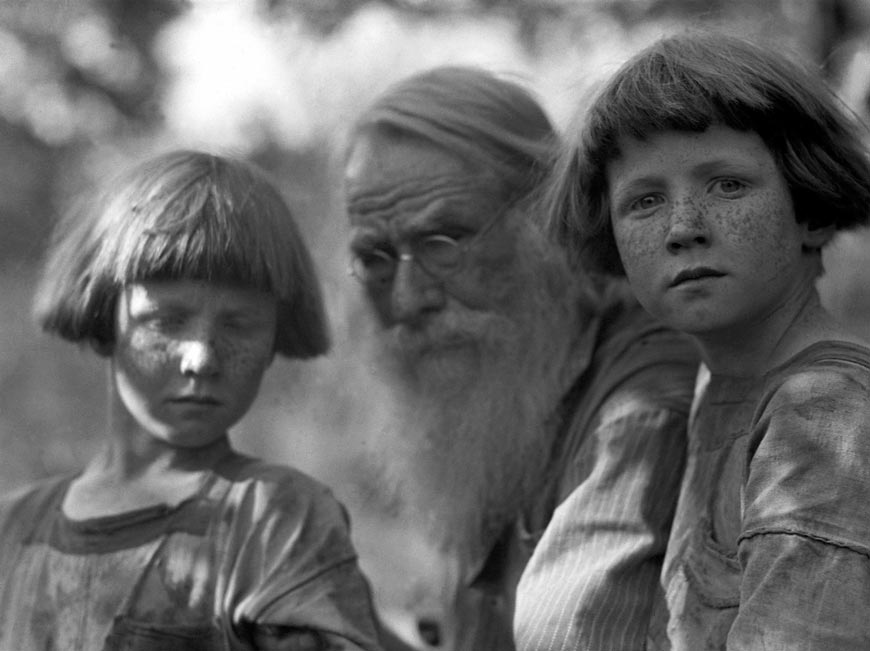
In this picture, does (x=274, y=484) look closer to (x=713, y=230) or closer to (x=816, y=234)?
(x=713, y=230)

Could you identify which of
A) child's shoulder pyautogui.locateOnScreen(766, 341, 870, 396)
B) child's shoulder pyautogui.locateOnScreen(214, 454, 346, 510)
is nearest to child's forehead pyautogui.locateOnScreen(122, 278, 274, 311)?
child's shoulder pyautogui.locateOnScreen(214, 454, 346, 510)

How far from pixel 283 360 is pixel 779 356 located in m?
1.06

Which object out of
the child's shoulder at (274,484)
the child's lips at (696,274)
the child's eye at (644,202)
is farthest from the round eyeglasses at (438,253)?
the child's lips at (696,274)

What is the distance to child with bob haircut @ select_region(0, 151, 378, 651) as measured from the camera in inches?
92.5

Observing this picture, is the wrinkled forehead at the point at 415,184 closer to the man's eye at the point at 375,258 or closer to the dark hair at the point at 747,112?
the man's eye at the point at 375,258

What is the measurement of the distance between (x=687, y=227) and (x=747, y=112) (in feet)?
0.66

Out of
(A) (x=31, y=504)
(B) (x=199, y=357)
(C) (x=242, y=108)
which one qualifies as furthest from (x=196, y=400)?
(C) (x=242, y=108)

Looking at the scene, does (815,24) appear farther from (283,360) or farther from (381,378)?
(283,360)

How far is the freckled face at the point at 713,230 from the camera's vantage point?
206 cm

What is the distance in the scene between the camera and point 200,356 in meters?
2.39

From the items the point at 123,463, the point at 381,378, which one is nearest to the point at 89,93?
the point at 381,378

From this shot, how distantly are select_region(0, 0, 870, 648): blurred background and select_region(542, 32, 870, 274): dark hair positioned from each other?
0.69 feet

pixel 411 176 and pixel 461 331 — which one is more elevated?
pixel 411 176

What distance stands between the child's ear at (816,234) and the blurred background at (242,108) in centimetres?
41
